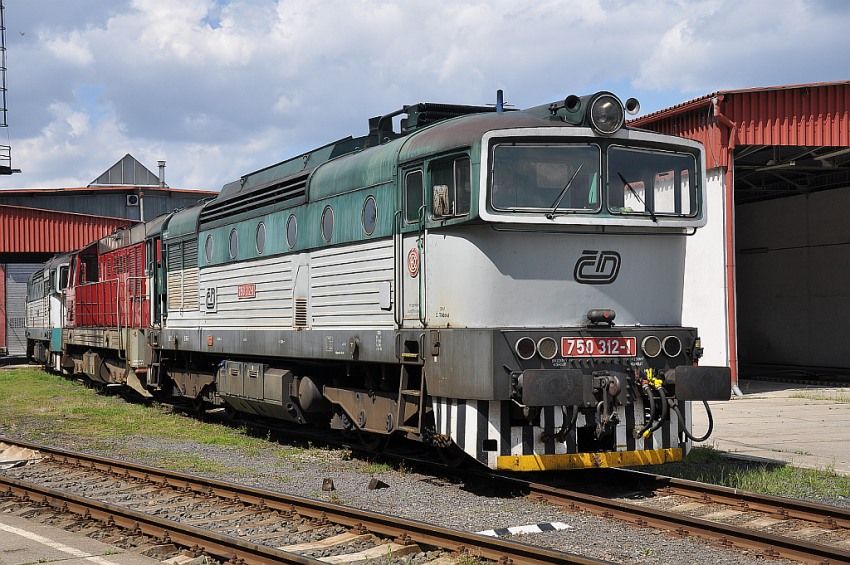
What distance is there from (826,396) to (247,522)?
1672 centimetres

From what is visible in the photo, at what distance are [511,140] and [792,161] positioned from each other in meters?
17.9

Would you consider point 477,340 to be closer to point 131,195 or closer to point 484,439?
point 484,439

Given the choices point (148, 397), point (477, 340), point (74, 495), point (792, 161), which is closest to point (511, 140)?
point (477, 340)

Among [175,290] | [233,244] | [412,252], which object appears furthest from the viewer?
[175,290]

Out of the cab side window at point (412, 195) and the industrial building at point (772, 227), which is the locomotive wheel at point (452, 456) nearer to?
the cab side window at point (412, 195)

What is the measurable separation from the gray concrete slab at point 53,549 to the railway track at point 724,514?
12.4ft

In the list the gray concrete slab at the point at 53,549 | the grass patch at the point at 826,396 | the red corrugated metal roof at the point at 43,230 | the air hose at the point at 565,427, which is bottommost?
the grass patch at the point at 826,396

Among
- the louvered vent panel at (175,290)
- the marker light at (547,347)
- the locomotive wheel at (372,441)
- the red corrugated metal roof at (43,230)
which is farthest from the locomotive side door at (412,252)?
the red corrugated metal roof at (43,230)

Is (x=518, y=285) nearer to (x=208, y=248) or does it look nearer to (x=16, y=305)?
(x=208, y=248)

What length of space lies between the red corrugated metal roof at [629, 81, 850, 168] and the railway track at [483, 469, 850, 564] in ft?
43.1

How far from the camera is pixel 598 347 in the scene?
905cm

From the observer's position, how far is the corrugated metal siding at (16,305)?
49.9 m

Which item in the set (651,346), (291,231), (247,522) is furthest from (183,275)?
(651,346)

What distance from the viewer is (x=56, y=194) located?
4362cm
